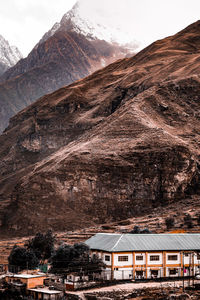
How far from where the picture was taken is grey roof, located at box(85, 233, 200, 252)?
64.1m

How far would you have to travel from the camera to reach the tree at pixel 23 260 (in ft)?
229

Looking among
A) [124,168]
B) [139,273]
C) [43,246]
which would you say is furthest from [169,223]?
[139,273]

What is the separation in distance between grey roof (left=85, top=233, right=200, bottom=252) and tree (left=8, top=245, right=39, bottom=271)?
753cm

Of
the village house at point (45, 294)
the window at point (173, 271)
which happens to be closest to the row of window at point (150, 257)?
the window at point (173, 271)

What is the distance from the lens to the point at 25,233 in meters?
111

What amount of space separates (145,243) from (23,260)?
53.4ft

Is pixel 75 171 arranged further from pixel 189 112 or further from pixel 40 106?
pixel 40 106

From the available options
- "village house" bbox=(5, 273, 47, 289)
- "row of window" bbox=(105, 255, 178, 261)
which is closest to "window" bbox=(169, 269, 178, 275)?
"row of window" bbox=(105, 255, 178, 261)

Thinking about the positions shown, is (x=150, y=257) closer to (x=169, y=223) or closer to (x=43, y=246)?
(x=43, y=246)

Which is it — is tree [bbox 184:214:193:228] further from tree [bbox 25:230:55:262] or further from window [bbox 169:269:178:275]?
window [bbox 169:269:178:275]

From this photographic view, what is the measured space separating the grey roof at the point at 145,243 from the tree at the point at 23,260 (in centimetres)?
753

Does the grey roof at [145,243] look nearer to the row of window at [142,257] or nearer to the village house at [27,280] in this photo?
the row of window at [142,257]

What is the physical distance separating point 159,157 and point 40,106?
8292 cm

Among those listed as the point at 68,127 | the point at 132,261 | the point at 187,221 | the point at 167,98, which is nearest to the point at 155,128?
the point at 167,98
